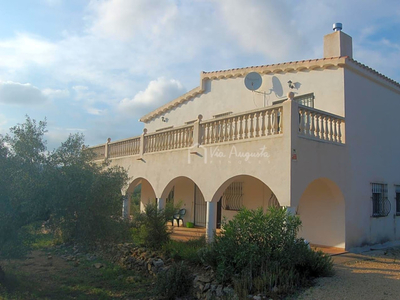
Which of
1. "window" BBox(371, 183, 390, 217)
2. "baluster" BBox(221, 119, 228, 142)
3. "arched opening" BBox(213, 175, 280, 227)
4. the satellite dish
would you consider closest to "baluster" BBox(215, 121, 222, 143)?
"baluster" BBox(221, 119, 228, 142)

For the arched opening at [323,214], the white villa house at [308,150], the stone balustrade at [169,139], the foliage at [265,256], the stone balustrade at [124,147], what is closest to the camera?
the foliage at [265,256]

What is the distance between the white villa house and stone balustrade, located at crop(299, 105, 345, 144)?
29 millimetres

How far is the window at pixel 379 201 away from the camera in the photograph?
11.5 m

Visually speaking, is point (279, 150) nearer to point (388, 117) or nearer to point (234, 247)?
point (234, 247)

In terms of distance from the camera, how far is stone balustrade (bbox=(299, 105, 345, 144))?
9.24 m

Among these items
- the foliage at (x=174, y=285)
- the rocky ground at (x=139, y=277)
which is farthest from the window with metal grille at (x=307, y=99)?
the foliage at (x=174, y=285)

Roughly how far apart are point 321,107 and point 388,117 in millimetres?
3092

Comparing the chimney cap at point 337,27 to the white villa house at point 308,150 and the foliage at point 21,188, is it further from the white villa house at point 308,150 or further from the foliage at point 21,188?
the foliage at point 21,188

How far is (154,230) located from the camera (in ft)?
36.3

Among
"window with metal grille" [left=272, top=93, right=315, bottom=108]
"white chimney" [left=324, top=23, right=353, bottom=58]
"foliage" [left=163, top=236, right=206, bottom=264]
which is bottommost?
"foliage" [left=163, top=236, right=206, bottom=264]

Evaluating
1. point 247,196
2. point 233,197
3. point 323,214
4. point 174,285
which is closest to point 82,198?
point 174,285

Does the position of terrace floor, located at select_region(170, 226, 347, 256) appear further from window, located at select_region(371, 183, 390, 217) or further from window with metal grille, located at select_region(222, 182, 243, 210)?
window, located at select_region(371, 183, 390, 217)

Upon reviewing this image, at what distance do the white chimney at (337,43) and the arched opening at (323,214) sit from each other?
4252 mm

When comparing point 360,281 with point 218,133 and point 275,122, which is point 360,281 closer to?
point 275,122
